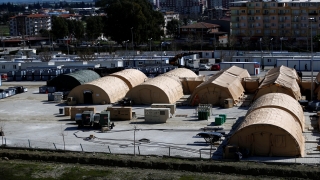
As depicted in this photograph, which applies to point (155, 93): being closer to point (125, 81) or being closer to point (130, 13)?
point (125, 81)

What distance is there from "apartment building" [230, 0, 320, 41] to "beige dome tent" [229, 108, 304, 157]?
35659 mm

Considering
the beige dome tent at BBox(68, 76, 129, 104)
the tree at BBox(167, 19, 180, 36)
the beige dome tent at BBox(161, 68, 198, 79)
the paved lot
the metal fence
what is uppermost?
the tree at BBox(167, 19, 180, 36)

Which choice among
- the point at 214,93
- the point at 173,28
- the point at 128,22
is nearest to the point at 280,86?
the point at 214,93

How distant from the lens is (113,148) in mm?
18688

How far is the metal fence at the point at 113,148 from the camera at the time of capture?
17.8 metres

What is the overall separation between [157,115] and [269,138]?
614cm

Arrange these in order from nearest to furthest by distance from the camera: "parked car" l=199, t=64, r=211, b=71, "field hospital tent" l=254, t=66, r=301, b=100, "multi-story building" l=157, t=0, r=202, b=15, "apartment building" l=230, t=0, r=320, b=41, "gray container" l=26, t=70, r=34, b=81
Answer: "field hospital tent" l=254, t=66, r=301, b=100 < "gray container" l=26, t=70, r=34, b=81 < "parked car" l=199, t=64, r=211, b=71 < "apartment building" l=230, t=0, r=320, b=41 < "multi-story building" l=157, t=0, r=202, b=15

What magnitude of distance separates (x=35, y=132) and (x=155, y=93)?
6.28 m

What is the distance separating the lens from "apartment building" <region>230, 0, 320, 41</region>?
2062 inches

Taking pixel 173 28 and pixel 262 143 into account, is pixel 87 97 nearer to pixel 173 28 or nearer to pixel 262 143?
pixel 262 143

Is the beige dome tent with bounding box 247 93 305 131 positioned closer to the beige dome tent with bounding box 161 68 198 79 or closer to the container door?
the container door

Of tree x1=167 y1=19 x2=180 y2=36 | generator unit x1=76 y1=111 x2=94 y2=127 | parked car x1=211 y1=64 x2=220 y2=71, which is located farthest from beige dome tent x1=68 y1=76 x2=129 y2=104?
tree x1=167 y1=19 x2=180 y2=36

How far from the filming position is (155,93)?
84.9ft

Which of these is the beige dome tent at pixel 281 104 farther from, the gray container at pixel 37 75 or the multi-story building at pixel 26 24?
the multi-story building at pixel 26 24
